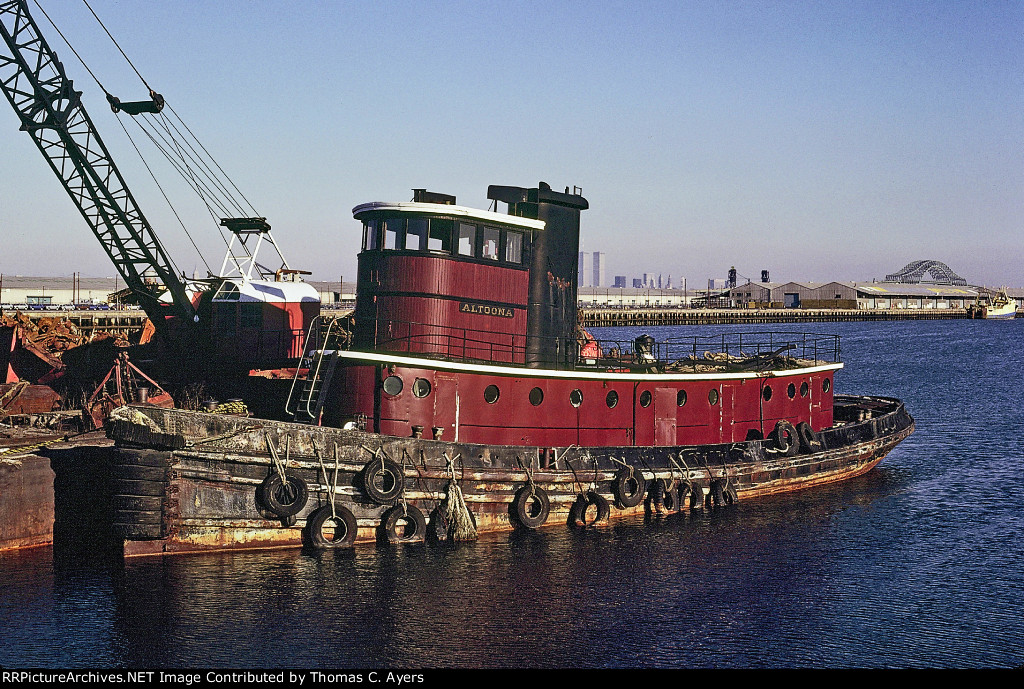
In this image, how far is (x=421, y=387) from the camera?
18984mm

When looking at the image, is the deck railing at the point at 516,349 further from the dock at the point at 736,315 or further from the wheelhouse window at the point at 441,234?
the dock at the point at 736,315

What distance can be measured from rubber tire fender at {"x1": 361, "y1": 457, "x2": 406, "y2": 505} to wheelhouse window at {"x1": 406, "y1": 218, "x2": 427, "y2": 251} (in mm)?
4662

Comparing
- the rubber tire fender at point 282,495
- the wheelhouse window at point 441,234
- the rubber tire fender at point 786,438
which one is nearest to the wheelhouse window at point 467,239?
the wheelhouse window at point 441,234

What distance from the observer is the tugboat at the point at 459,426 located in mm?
16734

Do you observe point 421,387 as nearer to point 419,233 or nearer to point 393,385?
point 393,385

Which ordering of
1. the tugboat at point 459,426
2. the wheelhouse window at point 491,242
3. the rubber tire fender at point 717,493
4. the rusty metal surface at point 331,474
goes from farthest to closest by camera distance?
the rubber tire fender at point 717,493
the wheelhouse window at point 491,242
the tugboat at point 459,426
the rusty metal surface at point 331,474

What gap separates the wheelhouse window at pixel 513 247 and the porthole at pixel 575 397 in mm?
3258

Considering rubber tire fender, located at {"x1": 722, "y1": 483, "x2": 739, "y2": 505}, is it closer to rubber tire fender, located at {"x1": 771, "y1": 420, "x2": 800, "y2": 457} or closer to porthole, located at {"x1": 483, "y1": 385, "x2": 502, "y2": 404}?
rubber tire fender, located at {"x1": 771, "y1": 420, "x2": 800, "y2": 457}

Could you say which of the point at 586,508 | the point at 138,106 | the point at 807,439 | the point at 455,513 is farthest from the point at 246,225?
the point at 807,439

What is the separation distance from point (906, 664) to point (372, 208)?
13.1 meters

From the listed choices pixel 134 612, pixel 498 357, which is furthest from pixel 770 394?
pixel 134 612

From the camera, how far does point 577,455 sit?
19859 millimetres

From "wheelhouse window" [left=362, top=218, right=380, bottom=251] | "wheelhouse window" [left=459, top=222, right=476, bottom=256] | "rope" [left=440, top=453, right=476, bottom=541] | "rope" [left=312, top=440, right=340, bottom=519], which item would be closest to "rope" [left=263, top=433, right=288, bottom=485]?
"rope" [left=312, top=440, right=340, bottom=519]
